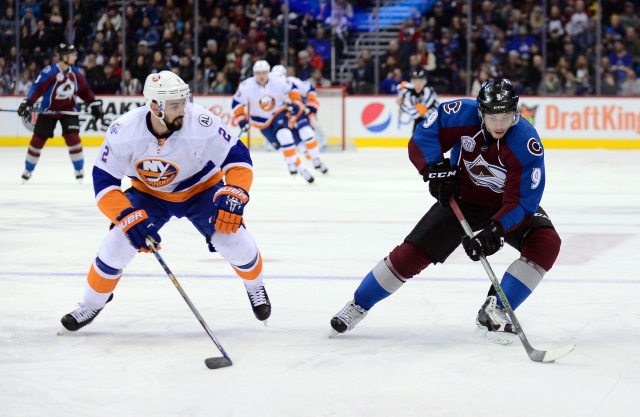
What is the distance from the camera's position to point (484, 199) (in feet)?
12.7

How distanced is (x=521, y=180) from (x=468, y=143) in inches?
9.5

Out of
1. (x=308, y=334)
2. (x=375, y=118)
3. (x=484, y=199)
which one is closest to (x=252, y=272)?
(x=308, y=334)

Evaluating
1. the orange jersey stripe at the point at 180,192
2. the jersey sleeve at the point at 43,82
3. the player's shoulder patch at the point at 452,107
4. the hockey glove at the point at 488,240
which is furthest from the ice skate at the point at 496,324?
the jersey sleeve at the point at 43,82

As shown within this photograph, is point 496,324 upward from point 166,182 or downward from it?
downward

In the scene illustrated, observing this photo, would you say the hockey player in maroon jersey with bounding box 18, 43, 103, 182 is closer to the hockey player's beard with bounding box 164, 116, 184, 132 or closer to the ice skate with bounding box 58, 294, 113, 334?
the ice skate with bounding box 58, 294, 113, 334

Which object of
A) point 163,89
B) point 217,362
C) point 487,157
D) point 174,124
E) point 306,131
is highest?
point 163,89

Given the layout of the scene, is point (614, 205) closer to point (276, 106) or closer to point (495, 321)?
point (276, 106)

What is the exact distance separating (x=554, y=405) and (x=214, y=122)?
1550 mm

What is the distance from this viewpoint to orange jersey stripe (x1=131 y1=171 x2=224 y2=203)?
152 inches

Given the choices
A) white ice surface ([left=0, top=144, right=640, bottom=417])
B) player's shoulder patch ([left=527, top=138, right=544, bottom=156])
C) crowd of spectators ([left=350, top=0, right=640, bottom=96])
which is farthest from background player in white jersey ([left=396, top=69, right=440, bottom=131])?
player's shoulder patch ([left=527, top=138, right=544, bottom=156])

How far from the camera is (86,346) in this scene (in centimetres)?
362

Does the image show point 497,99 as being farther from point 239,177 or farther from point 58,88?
point 58,88

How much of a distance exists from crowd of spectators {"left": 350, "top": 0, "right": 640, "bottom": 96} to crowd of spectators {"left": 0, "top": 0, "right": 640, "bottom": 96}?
0.01 meters

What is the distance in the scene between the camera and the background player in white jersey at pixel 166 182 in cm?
363
